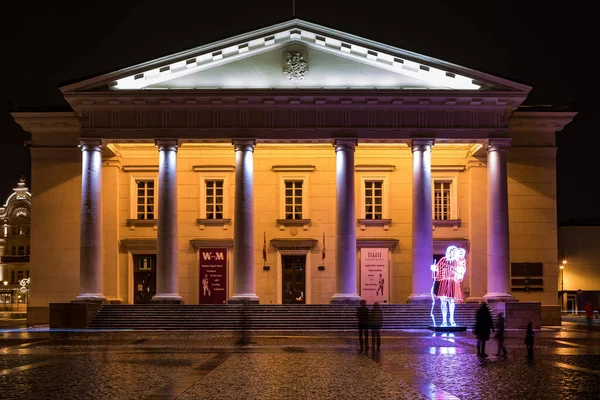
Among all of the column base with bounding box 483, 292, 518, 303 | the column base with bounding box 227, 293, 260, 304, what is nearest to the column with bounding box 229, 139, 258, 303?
the column base with bounding box 227, 293, 260, 304

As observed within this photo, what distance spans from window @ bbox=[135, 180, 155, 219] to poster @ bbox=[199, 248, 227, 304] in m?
4.11

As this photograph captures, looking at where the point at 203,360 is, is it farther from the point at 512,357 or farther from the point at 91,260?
the point at 91,260

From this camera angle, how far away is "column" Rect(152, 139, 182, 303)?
4544 cm

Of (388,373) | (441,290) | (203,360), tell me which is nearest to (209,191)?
(441,290)

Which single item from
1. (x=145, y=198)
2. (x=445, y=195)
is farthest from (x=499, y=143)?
(x=145, y=198)

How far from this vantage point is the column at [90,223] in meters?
45.5

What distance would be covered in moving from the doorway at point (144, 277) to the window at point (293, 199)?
8703 millimetres

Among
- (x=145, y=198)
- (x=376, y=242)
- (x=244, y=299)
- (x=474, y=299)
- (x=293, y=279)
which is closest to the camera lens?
(x=244, y=299)

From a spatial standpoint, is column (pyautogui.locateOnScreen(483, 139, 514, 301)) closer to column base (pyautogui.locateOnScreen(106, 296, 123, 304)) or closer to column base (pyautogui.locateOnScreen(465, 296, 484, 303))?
column base (pyautogui.locateOnScreen(465, 296, 484, 303))

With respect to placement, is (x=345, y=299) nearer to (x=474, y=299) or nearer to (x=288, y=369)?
(x=474, y=299)

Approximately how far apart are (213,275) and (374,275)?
9.78 meters

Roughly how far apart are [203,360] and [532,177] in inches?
1198

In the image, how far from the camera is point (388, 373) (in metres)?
21.1

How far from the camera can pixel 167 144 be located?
151 feet
